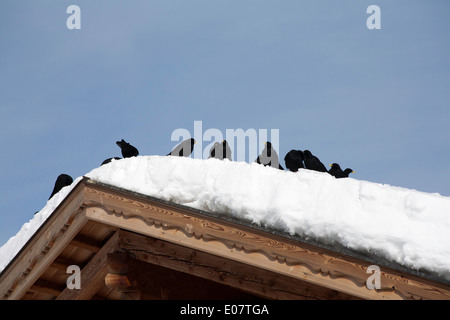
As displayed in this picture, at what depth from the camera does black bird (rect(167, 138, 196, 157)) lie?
1401 cm

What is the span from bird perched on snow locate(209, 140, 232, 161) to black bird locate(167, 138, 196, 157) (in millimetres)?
613

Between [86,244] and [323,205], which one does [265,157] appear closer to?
[86,244]

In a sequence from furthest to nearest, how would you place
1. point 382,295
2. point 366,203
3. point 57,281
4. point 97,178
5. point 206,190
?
point 57,281
point 97,178
point 206,190
point 366,203
point 382,295

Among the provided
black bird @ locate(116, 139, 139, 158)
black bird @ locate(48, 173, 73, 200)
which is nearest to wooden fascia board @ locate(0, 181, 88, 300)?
black bird @ locate(48, 173, 73, 200)

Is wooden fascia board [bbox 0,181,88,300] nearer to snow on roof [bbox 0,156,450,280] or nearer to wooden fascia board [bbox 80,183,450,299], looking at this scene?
wooden fascia board [bbox 80,183,450,299]

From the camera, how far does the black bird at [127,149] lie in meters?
13.6

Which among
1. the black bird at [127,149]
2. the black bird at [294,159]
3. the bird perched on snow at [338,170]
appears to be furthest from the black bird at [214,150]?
the bird perched on snow at [338,170]

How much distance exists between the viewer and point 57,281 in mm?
6902

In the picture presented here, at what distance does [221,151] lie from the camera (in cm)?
1424

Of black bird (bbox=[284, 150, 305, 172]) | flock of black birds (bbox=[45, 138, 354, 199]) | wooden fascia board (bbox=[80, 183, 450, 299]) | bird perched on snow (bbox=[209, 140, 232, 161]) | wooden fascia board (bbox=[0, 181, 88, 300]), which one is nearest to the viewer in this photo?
wooden fascia board (bbox=[80, 183, 450, 299])
